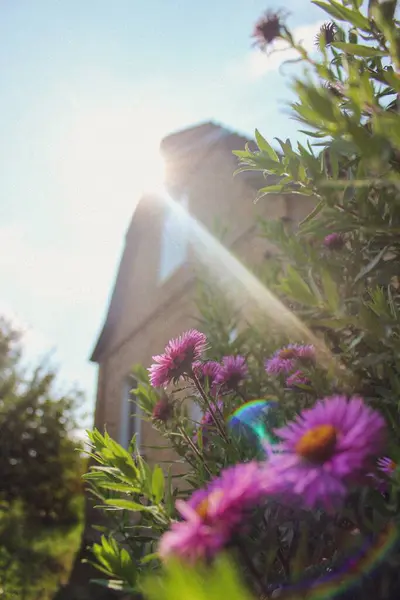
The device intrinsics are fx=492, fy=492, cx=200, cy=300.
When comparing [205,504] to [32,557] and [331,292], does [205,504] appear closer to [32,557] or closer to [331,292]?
[331,292]

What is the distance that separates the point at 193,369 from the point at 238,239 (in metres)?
6.16

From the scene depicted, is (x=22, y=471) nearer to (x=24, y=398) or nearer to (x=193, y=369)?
(x=24, y=398)

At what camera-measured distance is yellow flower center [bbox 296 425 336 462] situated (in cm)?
73

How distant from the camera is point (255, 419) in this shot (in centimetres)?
177

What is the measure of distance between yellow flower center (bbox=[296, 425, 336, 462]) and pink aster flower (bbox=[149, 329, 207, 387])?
30.8 inches

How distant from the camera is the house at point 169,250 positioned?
7.69m

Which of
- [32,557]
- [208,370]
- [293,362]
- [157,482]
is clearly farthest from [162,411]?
[32,557]

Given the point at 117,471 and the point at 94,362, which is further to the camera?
the point at 94,362

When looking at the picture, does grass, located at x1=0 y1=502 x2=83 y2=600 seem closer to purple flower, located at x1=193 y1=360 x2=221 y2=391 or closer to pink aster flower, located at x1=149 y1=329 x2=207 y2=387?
purple flower, located at x1=193 y1=360 x2=221 y2=391

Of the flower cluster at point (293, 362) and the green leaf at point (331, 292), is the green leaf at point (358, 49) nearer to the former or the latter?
the green leaf at point (331, 292)

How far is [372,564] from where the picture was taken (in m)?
0.82

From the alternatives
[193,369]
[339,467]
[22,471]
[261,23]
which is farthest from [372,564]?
[22,471]

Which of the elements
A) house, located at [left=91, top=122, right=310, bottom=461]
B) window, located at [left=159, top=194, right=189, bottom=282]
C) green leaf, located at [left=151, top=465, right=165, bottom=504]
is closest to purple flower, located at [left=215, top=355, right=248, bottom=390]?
green leaf, located at [left=151, top=465, right=165, bottom=504]

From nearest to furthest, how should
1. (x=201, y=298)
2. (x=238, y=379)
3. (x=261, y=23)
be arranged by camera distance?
(x=238, y=379), (x=261, y=23), (x=201, y=298)
